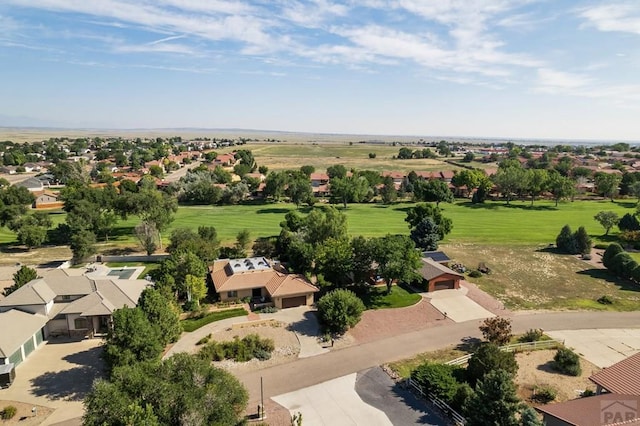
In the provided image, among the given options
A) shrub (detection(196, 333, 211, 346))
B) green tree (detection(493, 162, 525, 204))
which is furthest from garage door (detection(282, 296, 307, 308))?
green tree (detection(493, 162, 525, 204))

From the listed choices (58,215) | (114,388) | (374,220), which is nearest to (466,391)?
(114,388)

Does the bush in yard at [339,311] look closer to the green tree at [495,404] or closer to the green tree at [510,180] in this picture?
the green tree at [495,404]

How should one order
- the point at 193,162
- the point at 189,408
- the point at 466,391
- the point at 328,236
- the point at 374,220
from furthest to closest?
the point at 193,162 < the point at 374,220 < the point at 328,236 < the point at 466,391 < the point at 189,408

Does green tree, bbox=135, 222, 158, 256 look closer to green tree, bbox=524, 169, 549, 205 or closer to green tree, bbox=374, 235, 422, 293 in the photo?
green tree, bbox=374, 235, 422, 293

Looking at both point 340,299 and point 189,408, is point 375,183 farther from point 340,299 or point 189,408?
point 189,408

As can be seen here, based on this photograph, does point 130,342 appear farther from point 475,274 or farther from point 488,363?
point 475,274

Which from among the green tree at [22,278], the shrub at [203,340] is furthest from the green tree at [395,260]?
the green tree at [22,278]
